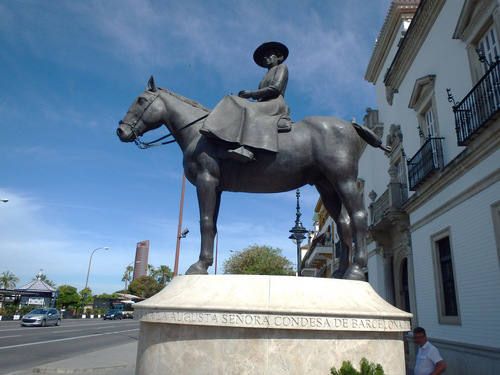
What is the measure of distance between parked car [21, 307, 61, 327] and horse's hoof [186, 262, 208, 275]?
2880 cm

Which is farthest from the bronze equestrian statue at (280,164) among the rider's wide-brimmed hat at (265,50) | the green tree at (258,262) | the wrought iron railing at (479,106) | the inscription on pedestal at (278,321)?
the green tree at (258,262)

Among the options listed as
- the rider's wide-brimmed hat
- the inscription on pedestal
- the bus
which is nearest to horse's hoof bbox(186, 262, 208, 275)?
the inscription on pedestal

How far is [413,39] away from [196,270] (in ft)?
46.9

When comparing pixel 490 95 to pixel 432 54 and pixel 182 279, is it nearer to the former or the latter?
pixel 432 54

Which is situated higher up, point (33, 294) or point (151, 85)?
point (151, 85)

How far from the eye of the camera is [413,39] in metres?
15.1

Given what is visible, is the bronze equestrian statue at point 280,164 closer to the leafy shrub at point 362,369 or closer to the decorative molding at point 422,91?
the leafy shrub at point 362,369

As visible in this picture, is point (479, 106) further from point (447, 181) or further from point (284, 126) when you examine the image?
point (284, 126)

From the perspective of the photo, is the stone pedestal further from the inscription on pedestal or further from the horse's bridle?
the horse's bridle

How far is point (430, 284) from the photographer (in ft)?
43.8

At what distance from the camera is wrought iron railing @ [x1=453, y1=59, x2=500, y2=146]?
29.0 ft

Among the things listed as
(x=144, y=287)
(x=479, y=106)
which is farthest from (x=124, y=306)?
(x=479, y=106)

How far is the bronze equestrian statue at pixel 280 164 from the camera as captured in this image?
4426 mm

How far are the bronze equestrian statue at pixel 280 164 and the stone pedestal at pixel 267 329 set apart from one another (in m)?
0.68
